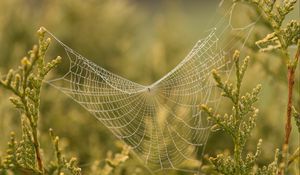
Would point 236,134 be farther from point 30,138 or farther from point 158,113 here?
point 158,113

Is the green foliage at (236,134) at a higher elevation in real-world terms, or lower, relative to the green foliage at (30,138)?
lower

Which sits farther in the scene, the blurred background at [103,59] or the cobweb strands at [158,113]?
the blurred background at [103,59]

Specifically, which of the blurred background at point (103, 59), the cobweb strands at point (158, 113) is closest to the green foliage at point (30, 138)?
the cobweb strands at point (158, 113)

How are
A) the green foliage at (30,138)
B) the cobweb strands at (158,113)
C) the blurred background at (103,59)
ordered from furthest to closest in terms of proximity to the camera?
the blurred background at (103,59)
the cobweb strands at (158,113)
the green foliage at (30,138)

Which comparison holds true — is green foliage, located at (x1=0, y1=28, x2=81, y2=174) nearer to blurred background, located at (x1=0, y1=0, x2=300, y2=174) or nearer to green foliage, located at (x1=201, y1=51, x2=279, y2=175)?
green foliage, located at (x1=201, y1=51, x2=279, y2=175)

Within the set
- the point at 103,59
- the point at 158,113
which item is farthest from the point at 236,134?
the point at 103,59

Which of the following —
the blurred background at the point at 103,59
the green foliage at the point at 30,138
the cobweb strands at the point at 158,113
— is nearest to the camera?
the green foliage at the point at 30,138

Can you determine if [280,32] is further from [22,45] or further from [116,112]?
[22,45]

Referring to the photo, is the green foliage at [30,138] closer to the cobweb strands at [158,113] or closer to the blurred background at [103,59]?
the cobweb strands at [158,113]

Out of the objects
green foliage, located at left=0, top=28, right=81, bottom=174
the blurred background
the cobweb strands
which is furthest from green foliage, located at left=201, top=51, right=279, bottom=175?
the blurred background
